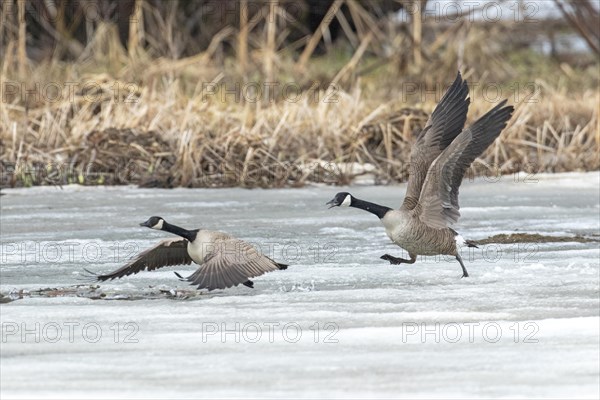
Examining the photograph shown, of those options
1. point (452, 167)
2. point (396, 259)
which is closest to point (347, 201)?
point (396, 259)

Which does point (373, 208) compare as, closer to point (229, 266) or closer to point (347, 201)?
point (347, 201)

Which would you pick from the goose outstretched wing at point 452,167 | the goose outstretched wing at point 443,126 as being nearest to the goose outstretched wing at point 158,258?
the goose outstretched wing at point 452,167

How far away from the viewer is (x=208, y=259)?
4973mm

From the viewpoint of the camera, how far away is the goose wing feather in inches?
188

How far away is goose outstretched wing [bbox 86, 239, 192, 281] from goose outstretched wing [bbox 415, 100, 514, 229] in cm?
112

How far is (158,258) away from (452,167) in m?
1.43

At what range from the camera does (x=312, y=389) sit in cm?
357

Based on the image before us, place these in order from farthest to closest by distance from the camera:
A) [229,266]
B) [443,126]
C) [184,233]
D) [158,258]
Answer: [443,126]
[158,258]
[184,233]
[229,266]

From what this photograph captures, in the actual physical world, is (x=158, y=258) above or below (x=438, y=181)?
below

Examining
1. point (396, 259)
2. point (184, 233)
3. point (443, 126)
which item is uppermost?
point (443, 126)

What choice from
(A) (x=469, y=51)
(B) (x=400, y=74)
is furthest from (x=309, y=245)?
(A) (x=469, y=51)

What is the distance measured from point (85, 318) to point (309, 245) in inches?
79.5

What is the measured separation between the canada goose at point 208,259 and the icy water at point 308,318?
101 mm

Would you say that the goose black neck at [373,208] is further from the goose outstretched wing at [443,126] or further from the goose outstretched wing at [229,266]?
the goose outstretched wing at [229,266]
